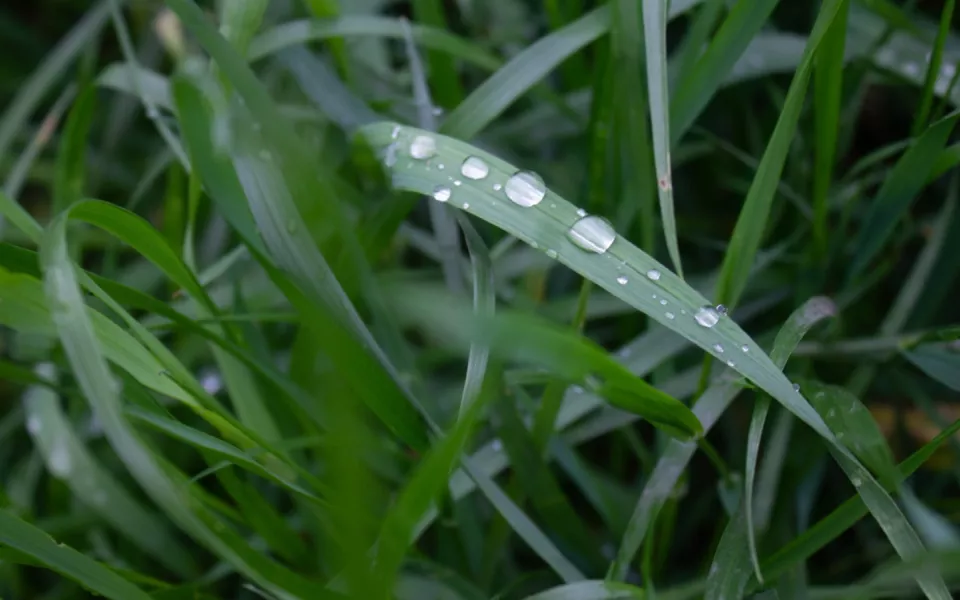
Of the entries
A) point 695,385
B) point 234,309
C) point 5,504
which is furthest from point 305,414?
point 695,385

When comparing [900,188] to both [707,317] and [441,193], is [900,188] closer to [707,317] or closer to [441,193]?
[707,317]

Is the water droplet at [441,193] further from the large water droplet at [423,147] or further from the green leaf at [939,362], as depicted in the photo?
the green leaf at [939,362]

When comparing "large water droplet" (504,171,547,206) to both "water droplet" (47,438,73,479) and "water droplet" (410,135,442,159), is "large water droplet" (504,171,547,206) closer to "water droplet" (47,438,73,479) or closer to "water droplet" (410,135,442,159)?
"water droplet" (410,135,442,159)

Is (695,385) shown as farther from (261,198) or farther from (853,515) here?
(261,198)

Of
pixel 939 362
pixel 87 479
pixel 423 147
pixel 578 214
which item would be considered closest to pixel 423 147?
pixel 423 147

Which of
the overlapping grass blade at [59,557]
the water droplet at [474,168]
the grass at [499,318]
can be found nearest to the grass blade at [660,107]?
the grass at [499,318]

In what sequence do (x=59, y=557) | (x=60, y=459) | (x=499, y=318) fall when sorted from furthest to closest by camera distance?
(x=60, y=459) → (x=59, y=557) → (x=499, y=318)

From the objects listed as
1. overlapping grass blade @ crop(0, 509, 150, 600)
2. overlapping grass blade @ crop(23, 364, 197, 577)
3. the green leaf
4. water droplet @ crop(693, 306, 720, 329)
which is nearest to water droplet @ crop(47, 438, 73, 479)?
overlapping grass blade @ crop(23, 364, 197, 577)
